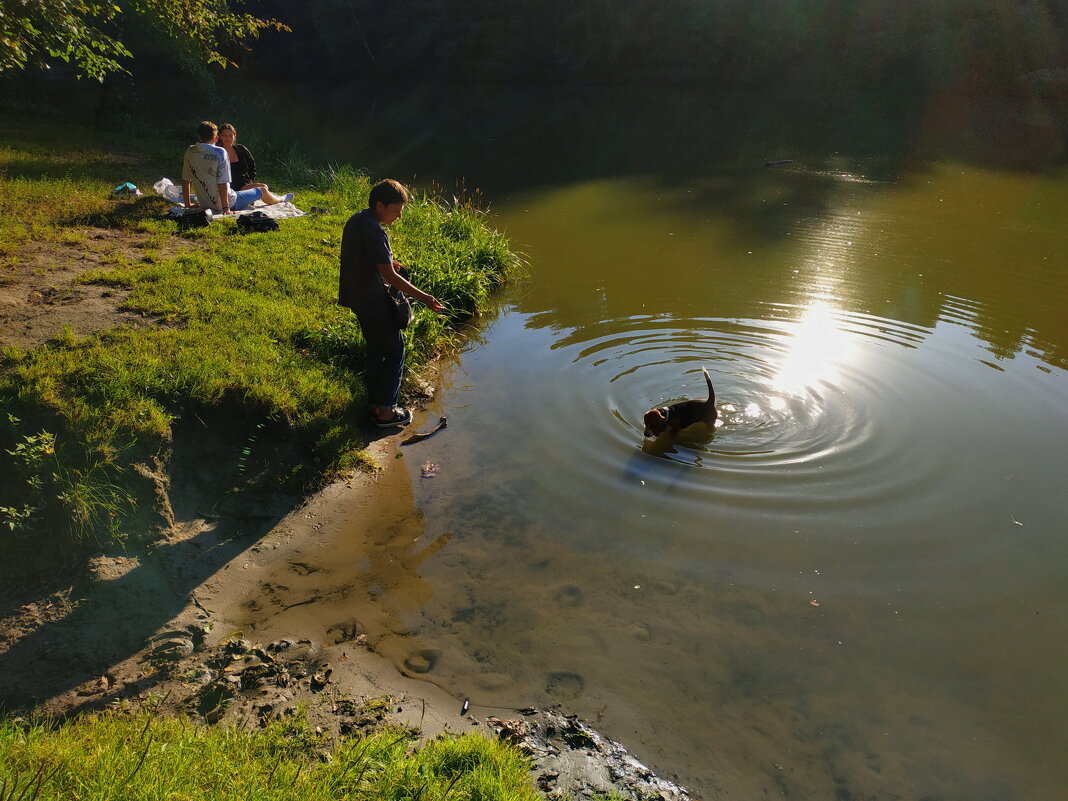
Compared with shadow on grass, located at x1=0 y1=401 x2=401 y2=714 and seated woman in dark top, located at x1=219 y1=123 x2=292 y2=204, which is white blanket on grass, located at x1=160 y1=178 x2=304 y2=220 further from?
shadow on grass, located at x1=0 y1=401 x2=401 y2=714

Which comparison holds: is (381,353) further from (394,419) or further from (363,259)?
(363,259)

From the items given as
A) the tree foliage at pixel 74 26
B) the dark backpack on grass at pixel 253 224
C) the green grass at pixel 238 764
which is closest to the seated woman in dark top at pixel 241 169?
the dark backpack on grass at pixel 253 224

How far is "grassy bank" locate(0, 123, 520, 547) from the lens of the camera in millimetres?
5309

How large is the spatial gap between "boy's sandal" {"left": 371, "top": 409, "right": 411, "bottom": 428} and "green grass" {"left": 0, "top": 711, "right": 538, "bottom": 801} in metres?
3.71

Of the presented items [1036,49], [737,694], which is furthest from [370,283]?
[1036,49]

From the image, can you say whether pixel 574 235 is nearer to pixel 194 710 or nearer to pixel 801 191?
pixel 801 191

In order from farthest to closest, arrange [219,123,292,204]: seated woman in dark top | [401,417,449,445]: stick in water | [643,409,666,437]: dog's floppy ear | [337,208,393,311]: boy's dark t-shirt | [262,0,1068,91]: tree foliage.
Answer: [262,0,1068,91]: tree foliage < [219,123,292,204]: seated woman in dark top < [401,417,449,445]: stick in water < [643,409,666,437]: dog's floppy ear < [337,208,393,311]: boy's dark t-shirt

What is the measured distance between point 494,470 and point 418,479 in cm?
68

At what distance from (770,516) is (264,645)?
391 centimetres

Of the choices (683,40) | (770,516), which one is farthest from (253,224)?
(683,40)

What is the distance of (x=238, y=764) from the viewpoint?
342 centimetres

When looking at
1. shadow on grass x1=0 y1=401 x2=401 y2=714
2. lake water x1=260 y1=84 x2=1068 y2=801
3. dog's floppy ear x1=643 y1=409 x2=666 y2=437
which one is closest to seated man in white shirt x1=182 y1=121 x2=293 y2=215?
lake water x1=260 y1=84 x2=1068 y2=801

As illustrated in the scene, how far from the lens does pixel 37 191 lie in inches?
439

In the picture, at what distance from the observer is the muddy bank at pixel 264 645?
405 cm
